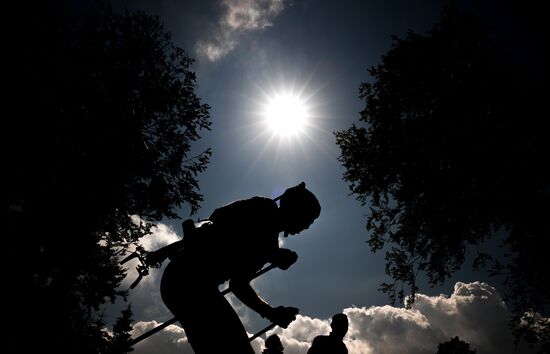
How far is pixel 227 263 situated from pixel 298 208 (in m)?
0.71

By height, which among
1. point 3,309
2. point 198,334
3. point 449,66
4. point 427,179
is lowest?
point 198,334

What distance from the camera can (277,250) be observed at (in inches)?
85.6

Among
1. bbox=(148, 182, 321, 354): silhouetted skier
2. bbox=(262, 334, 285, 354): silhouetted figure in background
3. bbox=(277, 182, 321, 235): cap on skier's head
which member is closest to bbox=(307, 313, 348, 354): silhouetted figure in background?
bbox=(148, 182, 321, 354): silhouetted skier

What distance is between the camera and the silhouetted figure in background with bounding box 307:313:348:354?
3.61 meters

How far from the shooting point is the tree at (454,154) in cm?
1021

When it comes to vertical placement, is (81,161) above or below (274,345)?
above

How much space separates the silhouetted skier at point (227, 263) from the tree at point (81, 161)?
665 centimetres

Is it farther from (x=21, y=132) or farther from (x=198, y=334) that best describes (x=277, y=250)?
(x=21, y=132)

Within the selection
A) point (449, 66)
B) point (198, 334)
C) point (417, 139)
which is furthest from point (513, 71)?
point (198, 334)

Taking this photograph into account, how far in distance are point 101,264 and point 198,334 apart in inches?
392

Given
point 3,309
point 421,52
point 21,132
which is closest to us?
point 3,309

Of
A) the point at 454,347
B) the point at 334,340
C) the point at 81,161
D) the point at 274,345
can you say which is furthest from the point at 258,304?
the point at 454,347

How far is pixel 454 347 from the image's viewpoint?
119ft

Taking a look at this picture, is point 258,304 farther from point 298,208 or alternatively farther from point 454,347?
point 454,347
